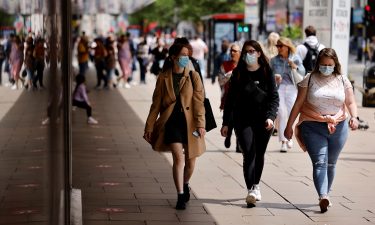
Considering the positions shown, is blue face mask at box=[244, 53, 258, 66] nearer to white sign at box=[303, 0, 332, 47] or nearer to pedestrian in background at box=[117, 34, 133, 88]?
white sign at box=[303, 0, 332, 47]

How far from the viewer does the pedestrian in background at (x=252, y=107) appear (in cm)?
779

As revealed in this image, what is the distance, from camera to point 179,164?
7.58 m

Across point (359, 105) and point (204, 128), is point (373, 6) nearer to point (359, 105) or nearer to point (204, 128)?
point (359, 105)

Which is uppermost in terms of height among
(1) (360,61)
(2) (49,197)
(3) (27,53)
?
(3) (27,53)

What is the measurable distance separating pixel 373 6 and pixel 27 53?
22.0 meters

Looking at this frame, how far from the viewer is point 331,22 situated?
46.3 ft

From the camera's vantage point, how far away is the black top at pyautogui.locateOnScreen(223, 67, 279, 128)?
7.82m

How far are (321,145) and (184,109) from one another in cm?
125

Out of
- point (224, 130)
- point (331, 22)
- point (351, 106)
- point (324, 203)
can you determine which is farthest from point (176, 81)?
point (331, 22)

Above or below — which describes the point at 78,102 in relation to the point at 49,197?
below

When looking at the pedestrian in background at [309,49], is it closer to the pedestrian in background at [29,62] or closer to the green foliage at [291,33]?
the pedestrian in background at [29,62]

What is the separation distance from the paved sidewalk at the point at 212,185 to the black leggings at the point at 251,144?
0.94ft

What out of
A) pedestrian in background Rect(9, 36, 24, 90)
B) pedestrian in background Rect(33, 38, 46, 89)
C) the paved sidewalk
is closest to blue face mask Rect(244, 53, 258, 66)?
the paved sidewalk

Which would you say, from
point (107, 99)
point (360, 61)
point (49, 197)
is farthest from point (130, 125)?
point (360, 61)
